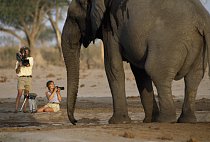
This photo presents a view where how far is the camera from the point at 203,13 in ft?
35.0

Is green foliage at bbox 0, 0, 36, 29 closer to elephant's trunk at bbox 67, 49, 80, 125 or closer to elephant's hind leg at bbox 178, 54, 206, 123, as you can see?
elephant's trunk at bbox 67, 49, 80, 125

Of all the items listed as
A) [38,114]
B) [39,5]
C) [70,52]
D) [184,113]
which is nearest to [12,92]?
[38,114]

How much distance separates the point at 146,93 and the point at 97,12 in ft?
5.67

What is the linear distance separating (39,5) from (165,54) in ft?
153

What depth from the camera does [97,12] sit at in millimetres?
11555

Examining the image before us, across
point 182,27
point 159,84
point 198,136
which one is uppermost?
point 182,27

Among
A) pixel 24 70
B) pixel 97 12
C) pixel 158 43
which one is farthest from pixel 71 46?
pixel 24 70

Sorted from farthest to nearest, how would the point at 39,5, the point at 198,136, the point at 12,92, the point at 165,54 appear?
the point at 39,5 < the point at 12,92 < the point at 165,54 < the point at 198,136

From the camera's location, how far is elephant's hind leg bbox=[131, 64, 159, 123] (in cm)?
1225

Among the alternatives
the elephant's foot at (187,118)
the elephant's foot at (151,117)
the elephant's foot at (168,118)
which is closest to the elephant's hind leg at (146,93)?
the elephant's foot at (151,117)

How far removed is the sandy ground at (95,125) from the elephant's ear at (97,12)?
5.11ft

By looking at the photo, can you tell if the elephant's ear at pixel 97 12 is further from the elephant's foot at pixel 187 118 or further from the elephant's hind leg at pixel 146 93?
the elephant's foot at pixel 187 118

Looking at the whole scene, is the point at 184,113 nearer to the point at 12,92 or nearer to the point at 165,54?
the point at 165,54

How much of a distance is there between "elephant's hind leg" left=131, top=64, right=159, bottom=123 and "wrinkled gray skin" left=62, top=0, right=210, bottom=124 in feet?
1.32
